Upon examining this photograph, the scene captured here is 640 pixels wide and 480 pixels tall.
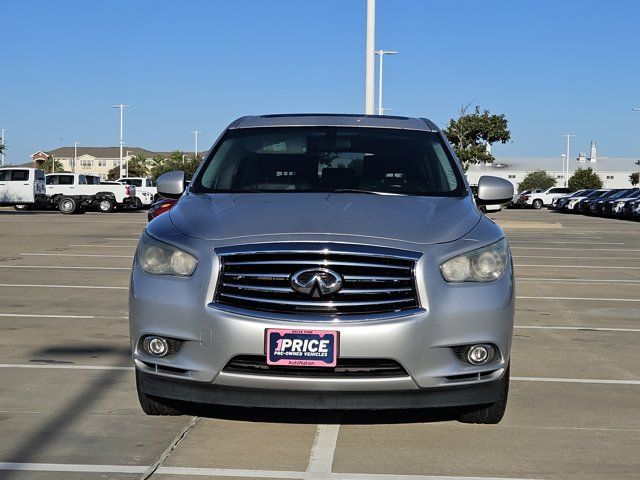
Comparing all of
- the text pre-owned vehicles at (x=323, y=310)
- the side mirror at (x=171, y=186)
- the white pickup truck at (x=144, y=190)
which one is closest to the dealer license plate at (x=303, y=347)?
the text pre-owned vehicles at (x=323, y=310)

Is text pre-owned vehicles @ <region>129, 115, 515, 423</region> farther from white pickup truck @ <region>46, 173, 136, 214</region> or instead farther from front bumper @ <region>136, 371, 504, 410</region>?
white pickup truck @ <region>46, 173, 136, 214</region>

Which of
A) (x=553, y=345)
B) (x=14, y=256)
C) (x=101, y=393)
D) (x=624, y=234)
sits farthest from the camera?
(x=624, y=234)

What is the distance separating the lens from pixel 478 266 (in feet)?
17.0

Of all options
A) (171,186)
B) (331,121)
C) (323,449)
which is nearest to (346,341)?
(323,449)

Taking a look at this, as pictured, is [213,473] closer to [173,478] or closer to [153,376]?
[173,478]

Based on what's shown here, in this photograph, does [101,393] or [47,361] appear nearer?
[101,393]

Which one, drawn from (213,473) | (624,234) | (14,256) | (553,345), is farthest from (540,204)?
(213,473)

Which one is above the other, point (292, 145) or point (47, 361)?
point (292, 145)

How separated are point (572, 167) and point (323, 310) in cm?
15727

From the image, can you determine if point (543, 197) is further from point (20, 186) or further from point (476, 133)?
point (20, 186)

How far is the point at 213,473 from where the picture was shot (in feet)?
15.7

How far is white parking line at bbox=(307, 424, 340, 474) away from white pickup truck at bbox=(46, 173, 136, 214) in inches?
1514

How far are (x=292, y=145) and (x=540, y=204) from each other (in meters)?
64.5

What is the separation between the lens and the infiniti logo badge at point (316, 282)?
4.91 meters
